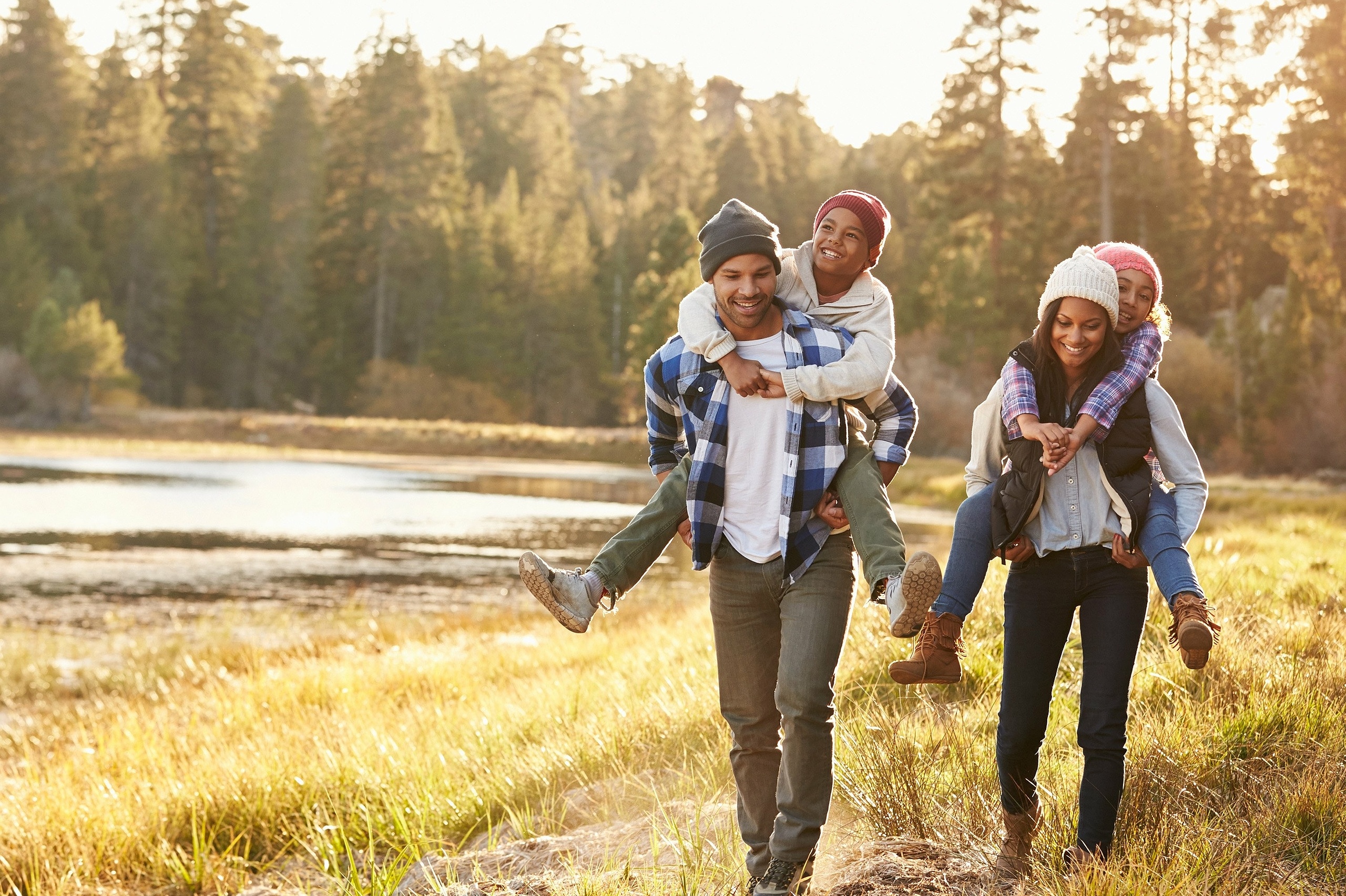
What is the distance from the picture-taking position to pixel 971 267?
4362cm

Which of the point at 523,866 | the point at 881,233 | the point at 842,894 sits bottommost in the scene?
the point at 523,866

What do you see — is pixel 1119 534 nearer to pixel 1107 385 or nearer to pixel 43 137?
pixel 1107 385

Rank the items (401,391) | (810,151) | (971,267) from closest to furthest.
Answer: (971,267)
(401,391)
(810,151)

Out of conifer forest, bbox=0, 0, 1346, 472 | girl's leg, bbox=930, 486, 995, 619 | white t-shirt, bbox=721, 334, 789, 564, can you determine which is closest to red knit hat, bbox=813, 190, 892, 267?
white t-shirt, bbox=721, 334, 789, 564

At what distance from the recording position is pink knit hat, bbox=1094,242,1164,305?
3449 mm

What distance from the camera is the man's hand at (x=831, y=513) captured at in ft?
10.8

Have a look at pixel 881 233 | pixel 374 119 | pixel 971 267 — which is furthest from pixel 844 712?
pixel 374 119

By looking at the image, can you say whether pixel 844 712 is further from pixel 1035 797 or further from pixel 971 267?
pixel 971 267

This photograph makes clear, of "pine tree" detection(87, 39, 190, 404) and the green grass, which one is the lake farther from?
"pine tree" detection(87, 39, 190, 404)

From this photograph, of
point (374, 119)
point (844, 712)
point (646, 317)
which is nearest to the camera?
point (844, 712)

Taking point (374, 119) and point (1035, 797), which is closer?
point (1035, 797)

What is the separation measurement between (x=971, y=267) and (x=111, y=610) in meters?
35.6

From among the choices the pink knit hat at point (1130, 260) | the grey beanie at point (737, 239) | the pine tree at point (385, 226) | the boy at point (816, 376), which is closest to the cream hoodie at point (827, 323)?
the boy at point (816, 376)

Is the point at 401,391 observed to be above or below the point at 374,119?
below
